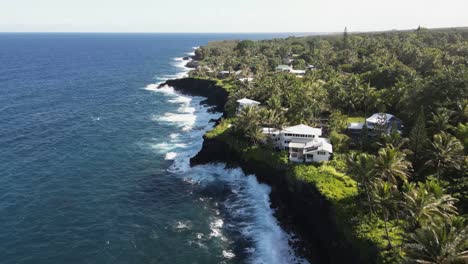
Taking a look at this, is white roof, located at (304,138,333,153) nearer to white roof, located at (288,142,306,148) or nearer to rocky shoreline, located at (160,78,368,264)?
white roof, located at (288,142,306,148)

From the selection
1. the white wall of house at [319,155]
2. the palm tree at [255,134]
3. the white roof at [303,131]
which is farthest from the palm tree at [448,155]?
the palm tree at [255,134]

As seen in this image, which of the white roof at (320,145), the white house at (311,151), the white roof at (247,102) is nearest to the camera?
the white roof at (320,145)

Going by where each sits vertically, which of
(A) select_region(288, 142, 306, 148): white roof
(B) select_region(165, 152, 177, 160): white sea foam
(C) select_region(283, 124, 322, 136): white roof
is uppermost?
(C) select_region(283, 124, 322, 136): white roof

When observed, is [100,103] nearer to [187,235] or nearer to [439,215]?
[187,235]

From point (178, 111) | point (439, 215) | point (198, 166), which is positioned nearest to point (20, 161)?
point (198, 166)

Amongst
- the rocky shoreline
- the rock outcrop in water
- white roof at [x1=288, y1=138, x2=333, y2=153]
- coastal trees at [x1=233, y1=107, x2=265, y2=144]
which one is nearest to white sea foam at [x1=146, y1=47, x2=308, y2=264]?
the rocky shoreline

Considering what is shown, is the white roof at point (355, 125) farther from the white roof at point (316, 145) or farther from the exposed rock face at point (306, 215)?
the exposed rock face at point (306, 215)
